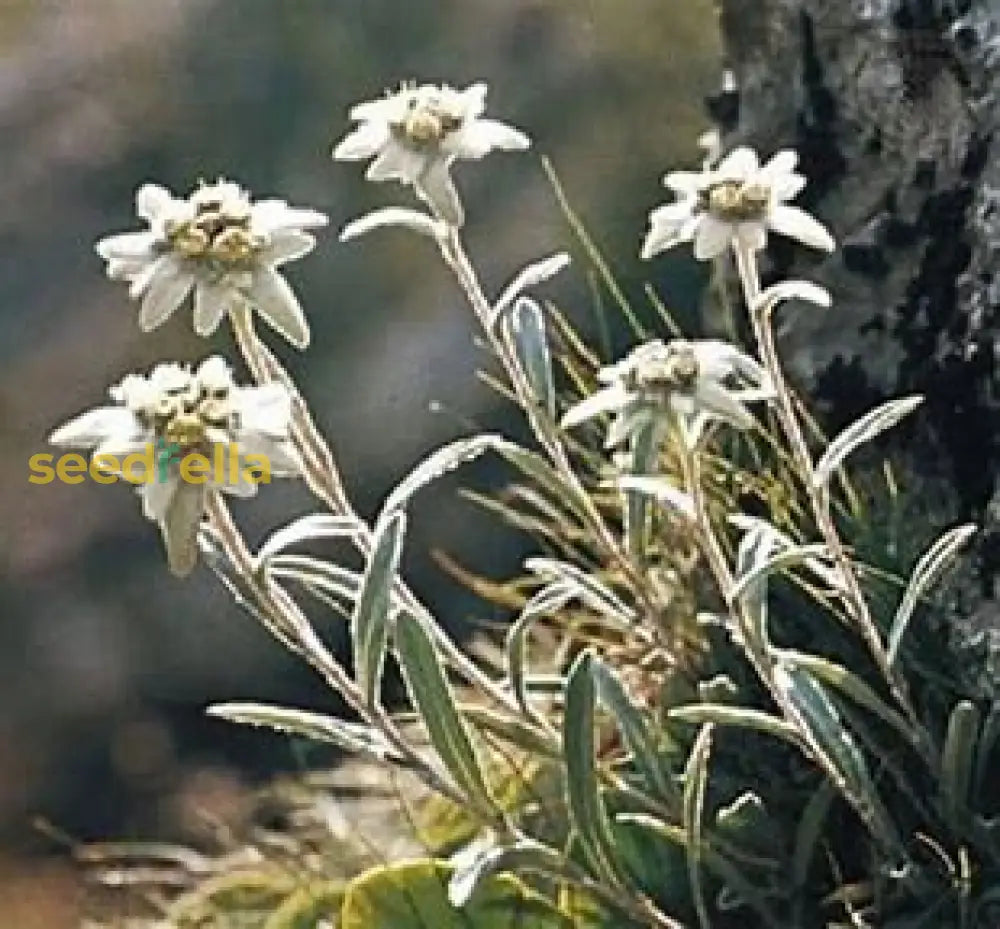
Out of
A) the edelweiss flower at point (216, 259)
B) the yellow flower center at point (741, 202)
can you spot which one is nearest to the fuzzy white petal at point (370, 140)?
the edelweiss flower at point (216, 259)

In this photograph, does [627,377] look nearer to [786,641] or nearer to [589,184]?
[786,641]

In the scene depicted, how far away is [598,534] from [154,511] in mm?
448

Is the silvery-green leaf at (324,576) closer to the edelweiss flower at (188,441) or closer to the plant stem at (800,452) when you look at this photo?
the edelweiss flower at (188,441)

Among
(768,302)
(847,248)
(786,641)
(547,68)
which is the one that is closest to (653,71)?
(547,68)

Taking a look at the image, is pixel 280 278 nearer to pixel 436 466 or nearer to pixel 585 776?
pixel 436 466

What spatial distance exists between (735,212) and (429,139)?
207mm

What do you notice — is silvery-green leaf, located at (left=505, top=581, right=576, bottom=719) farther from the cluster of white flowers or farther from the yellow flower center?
the yellow flower center

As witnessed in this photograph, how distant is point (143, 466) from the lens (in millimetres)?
1163

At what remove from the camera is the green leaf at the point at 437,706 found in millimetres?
1311

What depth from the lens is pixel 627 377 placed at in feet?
4.27

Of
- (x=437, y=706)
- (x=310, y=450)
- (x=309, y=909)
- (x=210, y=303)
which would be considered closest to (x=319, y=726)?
(x=437, y=706)

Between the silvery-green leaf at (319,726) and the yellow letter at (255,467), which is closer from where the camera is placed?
the yellow letter at (255,467)

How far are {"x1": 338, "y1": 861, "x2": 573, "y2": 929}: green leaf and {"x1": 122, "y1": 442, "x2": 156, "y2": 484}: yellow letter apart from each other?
0.46 metres

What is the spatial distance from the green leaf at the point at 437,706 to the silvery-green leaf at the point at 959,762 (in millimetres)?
302
